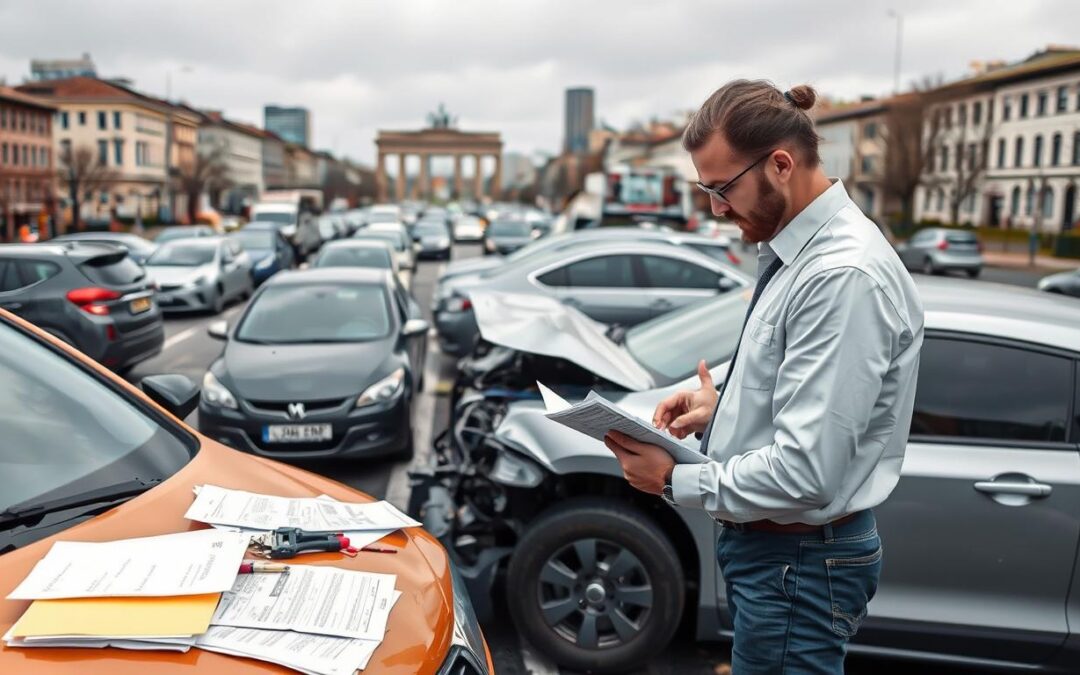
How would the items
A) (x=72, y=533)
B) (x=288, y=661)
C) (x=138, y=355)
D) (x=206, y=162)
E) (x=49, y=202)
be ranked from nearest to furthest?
(x=288, y=661) → (x=72, y=533) → (x=138, y=355) → (x=49, y=202) → (x=206, y=162)

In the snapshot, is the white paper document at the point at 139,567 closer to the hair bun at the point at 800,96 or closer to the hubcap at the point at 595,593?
the hair bun at the point at 800,96

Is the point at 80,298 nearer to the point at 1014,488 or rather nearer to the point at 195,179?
the point at 1014,488

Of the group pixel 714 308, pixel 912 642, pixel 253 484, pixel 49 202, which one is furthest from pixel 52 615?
pixel 49 202

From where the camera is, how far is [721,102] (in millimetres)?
2068

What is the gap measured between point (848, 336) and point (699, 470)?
0.43m

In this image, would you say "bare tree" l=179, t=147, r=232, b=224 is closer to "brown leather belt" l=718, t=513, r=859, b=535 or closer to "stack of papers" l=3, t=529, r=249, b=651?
"stack of papers" l=3, t=529, r=249, b=651

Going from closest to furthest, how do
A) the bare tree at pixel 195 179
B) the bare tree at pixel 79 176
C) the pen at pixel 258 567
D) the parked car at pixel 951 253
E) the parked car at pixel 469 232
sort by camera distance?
the pen at pixel 258 567, the parked car at pixel 951 253, the parked car at pixel 469 232, the bare tree at pixel 79 176, the bare tree at pixel 195 179

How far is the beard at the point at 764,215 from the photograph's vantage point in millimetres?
2072

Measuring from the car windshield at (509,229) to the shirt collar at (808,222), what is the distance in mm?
31814

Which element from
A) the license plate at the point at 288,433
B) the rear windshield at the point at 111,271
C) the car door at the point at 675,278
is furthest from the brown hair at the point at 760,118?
the rear windshield at the point at 111,271

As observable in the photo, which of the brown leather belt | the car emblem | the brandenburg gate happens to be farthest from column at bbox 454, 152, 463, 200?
the brown leather belt

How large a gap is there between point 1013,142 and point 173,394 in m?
71.6

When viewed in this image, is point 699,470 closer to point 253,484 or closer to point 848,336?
point 848,336

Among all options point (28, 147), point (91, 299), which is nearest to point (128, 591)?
point (91, 299)
